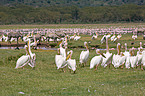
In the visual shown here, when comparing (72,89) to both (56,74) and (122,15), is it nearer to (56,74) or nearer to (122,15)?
(56,74)

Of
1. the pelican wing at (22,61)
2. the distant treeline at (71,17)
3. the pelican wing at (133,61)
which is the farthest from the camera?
the distant treeline at (71,17)

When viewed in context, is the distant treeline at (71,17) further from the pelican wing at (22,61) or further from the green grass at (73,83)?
the green grass at (73,83)

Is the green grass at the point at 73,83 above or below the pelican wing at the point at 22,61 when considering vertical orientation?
below

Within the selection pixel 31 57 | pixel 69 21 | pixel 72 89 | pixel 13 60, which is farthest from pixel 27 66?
pixel 69 21

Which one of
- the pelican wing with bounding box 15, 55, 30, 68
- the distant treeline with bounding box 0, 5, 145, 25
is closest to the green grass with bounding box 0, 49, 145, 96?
the pelican wing with bounding box 15, 55, 30, 68

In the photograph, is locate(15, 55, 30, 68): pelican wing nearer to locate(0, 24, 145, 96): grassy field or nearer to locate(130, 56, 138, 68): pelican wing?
locate(0, 24, 145, 96): grassy field

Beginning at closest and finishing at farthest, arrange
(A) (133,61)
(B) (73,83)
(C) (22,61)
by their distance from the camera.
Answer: (B) (73,83)
(A) (133,61)
(C) (22,61)

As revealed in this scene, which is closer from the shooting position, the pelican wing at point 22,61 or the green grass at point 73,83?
the green grass at point 73,83

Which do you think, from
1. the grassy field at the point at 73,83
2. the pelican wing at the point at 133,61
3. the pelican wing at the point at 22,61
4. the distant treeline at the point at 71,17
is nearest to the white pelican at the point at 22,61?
the pelican wing at the point at 22,61

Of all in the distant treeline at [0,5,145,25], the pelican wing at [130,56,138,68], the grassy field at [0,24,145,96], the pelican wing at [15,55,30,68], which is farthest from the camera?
the distant treeline at [0,5,145,25]

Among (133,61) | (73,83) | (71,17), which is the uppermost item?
(133,61)

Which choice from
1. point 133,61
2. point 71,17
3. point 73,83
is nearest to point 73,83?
point 73,83

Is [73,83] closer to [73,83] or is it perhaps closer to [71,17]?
[73,83]

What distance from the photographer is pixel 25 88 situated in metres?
9.72
